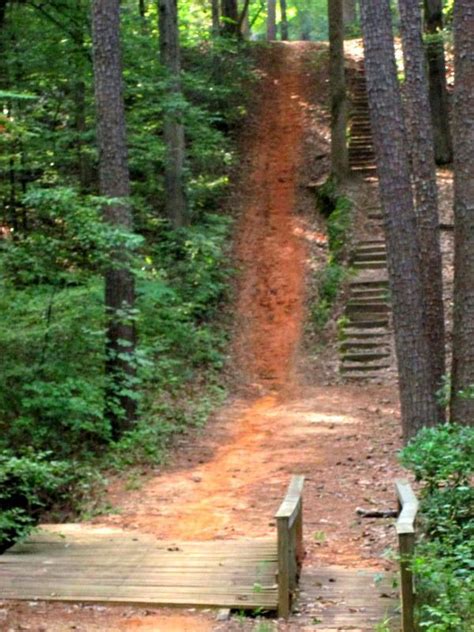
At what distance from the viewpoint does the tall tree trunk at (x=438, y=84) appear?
21.9m

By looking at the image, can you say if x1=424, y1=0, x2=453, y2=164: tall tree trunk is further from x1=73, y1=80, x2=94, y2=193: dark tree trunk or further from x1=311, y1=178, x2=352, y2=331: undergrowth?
x1=73, y1=80, x2=94, y2=193: dark tree trunk

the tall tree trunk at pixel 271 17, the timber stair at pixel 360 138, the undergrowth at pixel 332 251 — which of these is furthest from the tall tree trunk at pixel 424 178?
the tall tree trunk at pixel 271 17

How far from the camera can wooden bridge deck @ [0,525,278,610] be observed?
6707 mm

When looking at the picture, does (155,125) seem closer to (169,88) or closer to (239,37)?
(169,88)

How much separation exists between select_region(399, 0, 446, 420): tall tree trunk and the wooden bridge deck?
3.74m

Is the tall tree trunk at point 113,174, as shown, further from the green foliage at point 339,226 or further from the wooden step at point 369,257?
the green foliage at point 339,226

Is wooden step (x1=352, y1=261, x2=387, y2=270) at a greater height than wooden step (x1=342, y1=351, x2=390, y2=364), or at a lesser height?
greater

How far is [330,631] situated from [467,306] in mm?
4340

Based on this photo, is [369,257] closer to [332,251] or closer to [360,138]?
[332,251]

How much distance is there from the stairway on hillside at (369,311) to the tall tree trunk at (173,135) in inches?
154

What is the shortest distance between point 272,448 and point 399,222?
3797 millimetres

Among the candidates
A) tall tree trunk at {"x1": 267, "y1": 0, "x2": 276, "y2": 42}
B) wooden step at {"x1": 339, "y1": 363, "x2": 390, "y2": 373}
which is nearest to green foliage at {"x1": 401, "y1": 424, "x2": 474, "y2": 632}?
wooden step at {"x1": 339, "y1": 363, "x2": 390, "y2": 373}

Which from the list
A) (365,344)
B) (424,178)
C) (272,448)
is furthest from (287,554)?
(365,344)

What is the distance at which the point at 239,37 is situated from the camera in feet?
99.6
